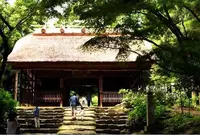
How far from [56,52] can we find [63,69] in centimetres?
134

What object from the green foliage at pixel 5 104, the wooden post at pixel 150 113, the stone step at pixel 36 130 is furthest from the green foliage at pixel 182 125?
the green foliage at pixel 5 104

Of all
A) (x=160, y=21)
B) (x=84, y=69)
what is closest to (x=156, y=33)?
(x=160, y=21)

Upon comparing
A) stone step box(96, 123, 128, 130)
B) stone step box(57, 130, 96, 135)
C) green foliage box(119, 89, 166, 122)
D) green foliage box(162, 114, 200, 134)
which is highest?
green foliage box(119, 89, 166, 122)

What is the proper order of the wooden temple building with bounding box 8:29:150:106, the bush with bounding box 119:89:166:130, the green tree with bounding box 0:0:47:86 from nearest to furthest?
1. the green tree with bounding box 0:0:47:86
2. the bush with bounding box 119:89:166:130
3. the wooden temple building with bounding box 8:29:150:106

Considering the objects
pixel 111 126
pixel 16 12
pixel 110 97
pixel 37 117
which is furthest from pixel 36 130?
pixel 16 12

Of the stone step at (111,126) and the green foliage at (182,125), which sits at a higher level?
the green foliage at (182,125)

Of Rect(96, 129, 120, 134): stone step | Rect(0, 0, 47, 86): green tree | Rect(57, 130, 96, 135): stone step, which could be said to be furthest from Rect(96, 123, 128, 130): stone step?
Rect(0, 0, 47, 86): green tree

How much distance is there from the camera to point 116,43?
40.2ft

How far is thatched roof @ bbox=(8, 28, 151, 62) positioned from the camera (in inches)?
893

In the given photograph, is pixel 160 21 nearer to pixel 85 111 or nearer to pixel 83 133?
pixel 83 133

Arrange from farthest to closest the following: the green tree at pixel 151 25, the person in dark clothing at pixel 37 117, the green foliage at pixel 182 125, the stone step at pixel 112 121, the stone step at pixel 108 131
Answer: the stone step at pixel 112 121
the person in dark clothing at pixel 37 117
the stone step at pixel 108 131
the green foliage at pixel 182 125
the green tree at pixel 151 25

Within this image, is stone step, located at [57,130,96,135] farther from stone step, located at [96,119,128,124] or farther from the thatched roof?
the thatched roof

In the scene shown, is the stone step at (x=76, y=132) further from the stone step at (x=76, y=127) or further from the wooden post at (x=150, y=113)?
the wooden post at (x=150, y=113)

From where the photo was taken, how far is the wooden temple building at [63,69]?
74.3ft
